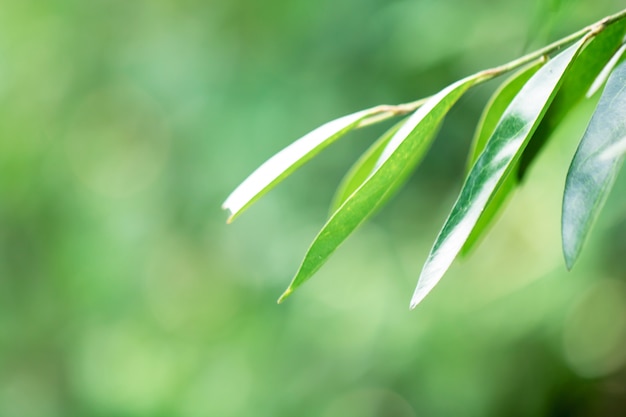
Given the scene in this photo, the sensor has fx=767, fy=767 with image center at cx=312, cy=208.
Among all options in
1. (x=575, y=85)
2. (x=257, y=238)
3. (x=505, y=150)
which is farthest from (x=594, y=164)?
(x=257, y=238)

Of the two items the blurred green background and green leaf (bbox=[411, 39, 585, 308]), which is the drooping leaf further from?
the blurred green background

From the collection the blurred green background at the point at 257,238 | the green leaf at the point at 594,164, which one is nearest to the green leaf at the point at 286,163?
the green leaf at the point at 594,164

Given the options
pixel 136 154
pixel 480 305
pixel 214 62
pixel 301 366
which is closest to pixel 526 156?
pixel 480 305

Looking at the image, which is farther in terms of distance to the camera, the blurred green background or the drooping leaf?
the blurred green background

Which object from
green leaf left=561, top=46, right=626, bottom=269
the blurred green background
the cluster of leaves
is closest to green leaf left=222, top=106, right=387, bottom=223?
the cluster of leaves

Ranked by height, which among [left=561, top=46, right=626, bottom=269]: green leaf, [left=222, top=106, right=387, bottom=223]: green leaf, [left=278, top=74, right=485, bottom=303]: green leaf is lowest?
[left=561, top=46, right=626, bottom=269]: green leaf

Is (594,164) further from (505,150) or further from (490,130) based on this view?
(490,130)

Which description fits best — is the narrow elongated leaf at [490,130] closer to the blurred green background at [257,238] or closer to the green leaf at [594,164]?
the green leaf at [594,164]

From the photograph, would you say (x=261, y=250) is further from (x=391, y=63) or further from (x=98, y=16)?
(x=98, y=16)
